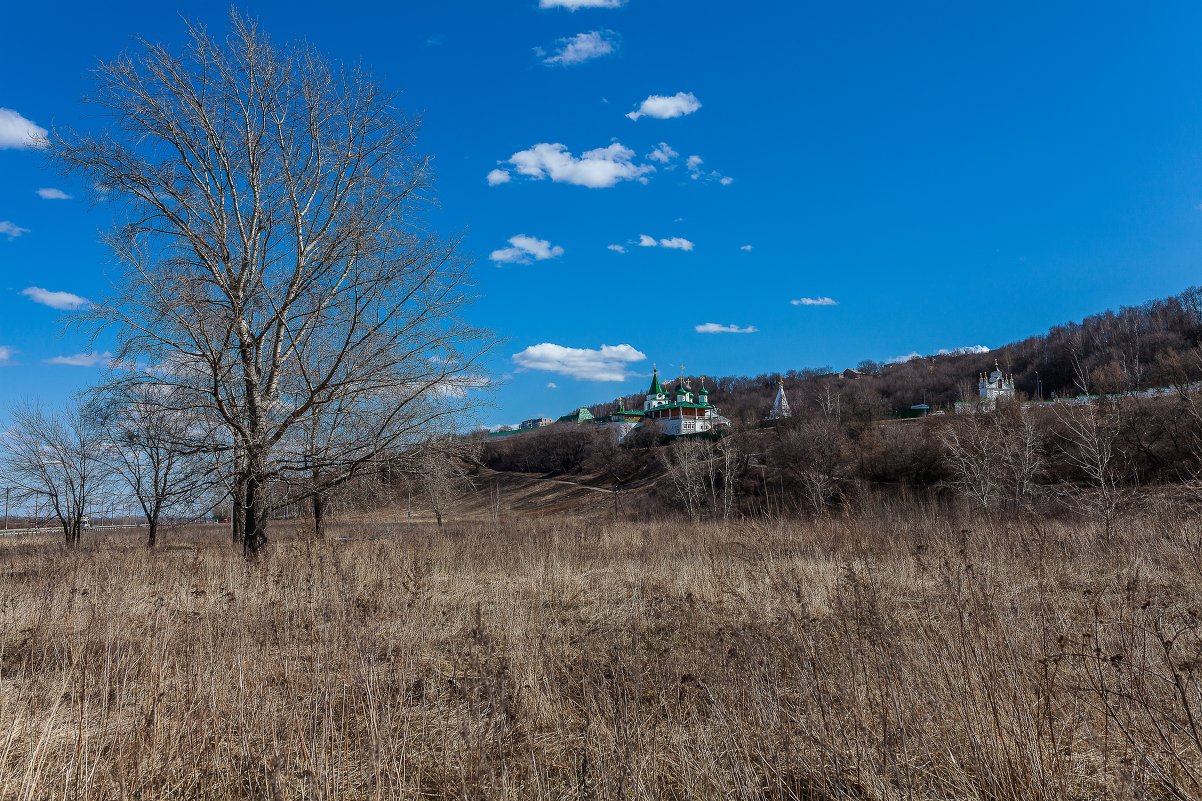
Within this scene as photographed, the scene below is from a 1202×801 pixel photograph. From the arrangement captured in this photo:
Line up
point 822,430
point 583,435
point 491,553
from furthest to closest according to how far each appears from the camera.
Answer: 1. point 583,435
2. point 822,430
3. point 491,553

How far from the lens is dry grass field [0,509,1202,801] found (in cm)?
272

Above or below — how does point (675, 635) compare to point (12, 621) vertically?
below

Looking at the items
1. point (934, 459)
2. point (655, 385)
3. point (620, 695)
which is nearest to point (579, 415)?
point (655, 385)

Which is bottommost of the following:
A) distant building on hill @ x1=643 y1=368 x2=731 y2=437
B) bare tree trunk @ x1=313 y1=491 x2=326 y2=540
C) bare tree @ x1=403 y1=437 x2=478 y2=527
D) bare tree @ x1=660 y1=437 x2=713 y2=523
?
bare tree @ x1=660 y1=437 x2=713 y2=523

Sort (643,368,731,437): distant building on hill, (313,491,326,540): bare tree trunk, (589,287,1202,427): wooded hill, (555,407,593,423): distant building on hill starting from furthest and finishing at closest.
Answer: (555,407,593,423): distant building on hill, (643,368,731,437): distant building on hill, (589,287,1202,427): wooded hill, (313,491,326,540): bare tree trunk

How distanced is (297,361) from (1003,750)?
987 cm

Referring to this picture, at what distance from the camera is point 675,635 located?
534 cm

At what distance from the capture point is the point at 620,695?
137 inches

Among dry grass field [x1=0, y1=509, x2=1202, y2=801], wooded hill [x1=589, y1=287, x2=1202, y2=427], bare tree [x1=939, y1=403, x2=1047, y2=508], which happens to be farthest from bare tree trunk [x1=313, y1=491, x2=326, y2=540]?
wooded hill [x1=589, y1=287, x2=1202, y2=427]

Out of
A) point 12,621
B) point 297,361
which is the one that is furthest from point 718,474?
point 12,621

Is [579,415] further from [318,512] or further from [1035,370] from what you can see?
[318,512]

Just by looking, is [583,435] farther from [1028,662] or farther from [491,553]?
[1028,662]

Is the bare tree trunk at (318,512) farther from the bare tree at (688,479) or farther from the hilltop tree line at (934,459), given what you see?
the bare tree at (688,479)

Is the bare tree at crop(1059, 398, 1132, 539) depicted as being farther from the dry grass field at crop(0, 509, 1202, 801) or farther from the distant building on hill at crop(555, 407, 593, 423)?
the distant building on hill at crop(555, 407, 593, 423)
